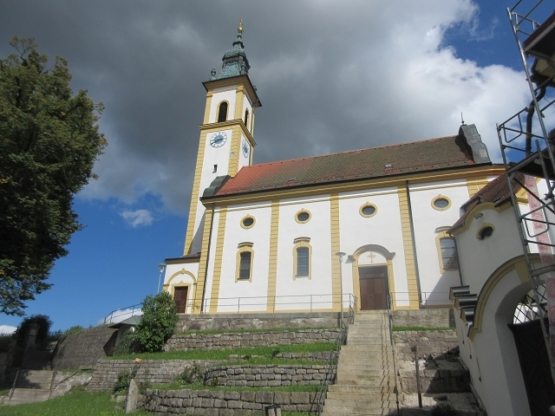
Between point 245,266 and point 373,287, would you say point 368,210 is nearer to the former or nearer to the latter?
point 373,287

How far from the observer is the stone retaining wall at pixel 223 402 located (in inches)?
442

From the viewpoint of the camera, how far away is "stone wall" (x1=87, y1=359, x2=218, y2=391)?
51.9 ft

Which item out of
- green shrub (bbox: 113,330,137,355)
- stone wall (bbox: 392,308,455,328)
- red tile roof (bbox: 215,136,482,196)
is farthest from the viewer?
red tile roof (bbox: 215,136,482,196)

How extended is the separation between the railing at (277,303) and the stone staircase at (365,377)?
17.2 ft

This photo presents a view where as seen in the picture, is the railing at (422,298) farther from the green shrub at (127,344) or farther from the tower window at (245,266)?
the green shrub at (127,344)

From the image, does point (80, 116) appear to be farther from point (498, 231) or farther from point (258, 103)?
point (258, 103)

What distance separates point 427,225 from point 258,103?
20.5 meters

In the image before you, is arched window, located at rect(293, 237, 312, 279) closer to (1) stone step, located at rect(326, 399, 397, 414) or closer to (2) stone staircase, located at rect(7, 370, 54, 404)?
(1) stone step, located at rect(326, 399, 397, 414)

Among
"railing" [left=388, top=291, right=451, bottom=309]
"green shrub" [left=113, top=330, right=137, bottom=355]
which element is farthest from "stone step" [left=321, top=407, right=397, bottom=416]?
"green shrub" [left=113, top=330, right=137, bottom=355]

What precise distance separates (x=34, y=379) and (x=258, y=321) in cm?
1162

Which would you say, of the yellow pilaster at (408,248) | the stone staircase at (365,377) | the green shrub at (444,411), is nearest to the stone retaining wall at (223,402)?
the stone staircase at (365,377)

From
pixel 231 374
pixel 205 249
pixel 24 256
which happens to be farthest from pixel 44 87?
pixel 231 374

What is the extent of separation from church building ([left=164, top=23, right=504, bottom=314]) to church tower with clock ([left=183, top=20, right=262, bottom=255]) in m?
1.20

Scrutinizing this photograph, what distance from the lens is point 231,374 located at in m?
13.8
